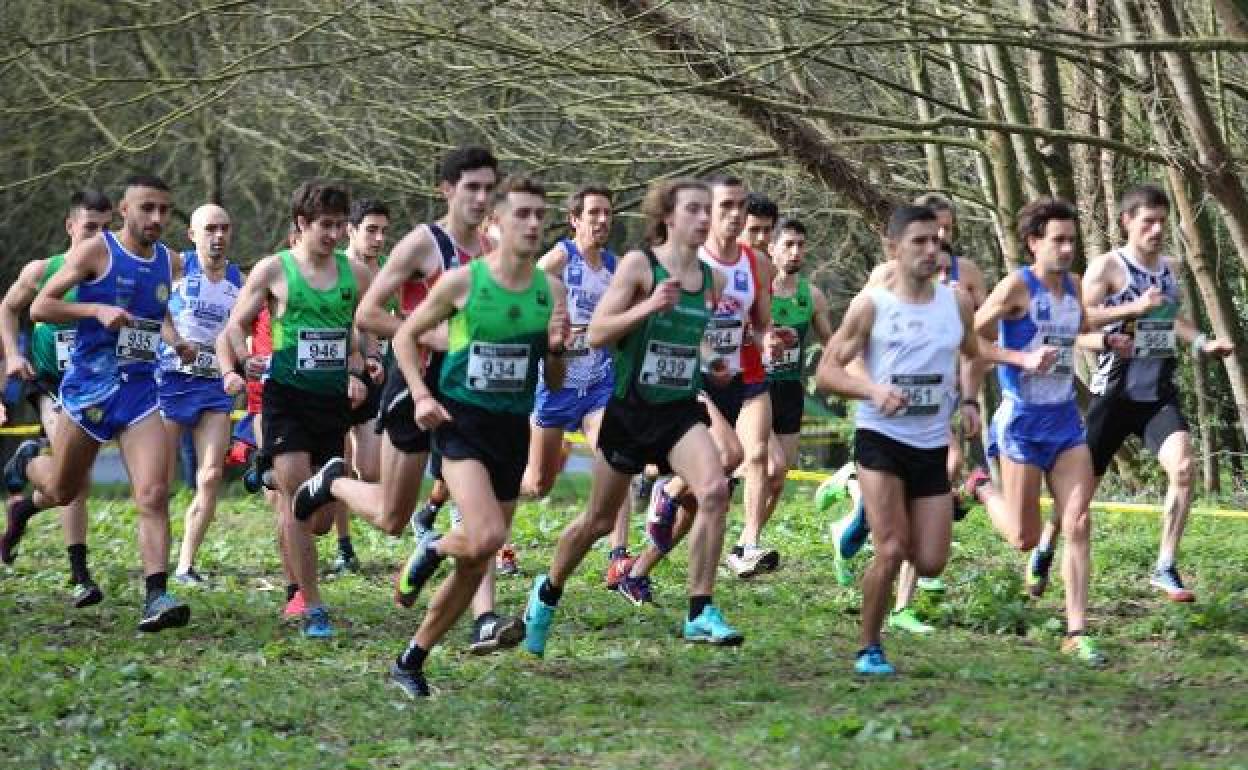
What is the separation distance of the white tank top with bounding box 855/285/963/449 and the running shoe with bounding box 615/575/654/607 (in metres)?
2.56

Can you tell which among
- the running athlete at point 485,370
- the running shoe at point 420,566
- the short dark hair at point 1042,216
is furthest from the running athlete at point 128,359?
the short dark hair at point 1042,216

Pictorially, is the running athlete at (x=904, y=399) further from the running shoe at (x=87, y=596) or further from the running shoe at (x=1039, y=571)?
the running shoe at (x=87, y=596)

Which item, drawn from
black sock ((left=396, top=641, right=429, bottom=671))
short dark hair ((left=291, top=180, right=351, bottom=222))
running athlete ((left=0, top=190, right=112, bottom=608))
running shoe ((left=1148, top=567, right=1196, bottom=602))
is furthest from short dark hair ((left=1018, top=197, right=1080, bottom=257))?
running athlete ((left=0, top=190, right=112, bottom=608))

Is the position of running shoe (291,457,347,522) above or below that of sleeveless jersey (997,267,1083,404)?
below

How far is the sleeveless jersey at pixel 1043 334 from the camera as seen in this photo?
31.6ft

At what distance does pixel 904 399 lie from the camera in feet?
27.3

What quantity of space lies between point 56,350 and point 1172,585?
597 centimetres

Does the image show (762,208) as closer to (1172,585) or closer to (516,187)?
(1172,585)

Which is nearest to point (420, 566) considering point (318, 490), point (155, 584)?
point (318, 490)

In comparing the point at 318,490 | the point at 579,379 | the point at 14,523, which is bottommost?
the point at 14,523

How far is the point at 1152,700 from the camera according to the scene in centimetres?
805

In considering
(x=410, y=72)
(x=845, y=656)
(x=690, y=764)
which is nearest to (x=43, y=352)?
Result: (x=845, y=656)

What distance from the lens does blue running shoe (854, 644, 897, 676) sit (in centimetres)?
853

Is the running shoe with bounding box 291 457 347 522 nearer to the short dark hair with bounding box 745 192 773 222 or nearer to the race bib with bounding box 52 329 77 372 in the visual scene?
the race bib with bounding box 52 329 77 372
